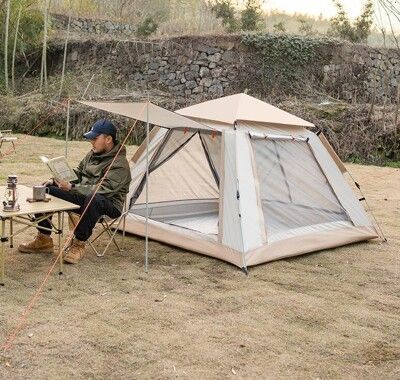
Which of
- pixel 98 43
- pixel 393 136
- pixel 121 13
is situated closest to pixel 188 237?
pixel 393 136

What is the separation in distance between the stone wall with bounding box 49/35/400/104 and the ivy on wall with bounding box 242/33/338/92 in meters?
0.09

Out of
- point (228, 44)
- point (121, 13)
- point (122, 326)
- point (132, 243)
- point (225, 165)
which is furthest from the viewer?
point (121, 13)

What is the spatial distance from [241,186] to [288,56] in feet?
36.5

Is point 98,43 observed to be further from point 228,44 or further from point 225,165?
point 225,165

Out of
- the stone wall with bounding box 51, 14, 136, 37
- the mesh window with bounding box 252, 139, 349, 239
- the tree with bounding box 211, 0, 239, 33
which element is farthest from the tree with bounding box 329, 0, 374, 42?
the mesh window with bounding box 252, 139, 349, 239

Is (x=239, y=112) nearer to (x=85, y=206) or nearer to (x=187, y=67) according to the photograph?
(x=85, y=206)

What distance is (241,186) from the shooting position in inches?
199

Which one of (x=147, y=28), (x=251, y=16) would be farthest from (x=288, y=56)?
(x=147, y=28)

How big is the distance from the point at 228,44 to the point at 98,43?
3.79m

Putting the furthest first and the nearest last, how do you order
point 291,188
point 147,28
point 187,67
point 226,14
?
point 226,14 < point 147,28 < point 187,67 < point 291,188

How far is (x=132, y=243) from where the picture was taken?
554 centimetres

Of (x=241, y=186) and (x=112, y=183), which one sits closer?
(x=112, y=183)

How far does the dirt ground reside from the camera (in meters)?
3.21

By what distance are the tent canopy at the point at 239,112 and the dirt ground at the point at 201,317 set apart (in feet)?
3.91
